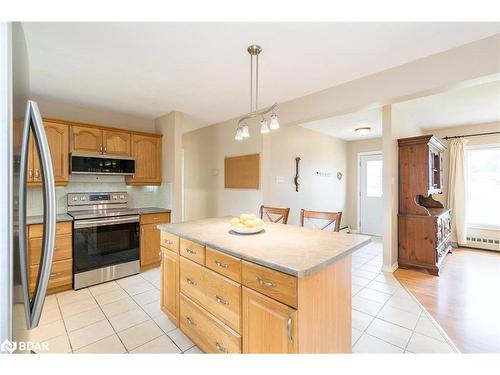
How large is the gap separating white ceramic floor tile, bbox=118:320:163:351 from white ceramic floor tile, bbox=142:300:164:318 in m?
0.13

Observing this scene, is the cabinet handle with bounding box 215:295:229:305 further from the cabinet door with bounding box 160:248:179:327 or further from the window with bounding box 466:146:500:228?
the window with bounding box 466:146:500:228

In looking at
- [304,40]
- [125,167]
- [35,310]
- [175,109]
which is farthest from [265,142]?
[35,310]

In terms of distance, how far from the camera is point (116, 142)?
3240 mm

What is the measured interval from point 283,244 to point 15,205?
128cm

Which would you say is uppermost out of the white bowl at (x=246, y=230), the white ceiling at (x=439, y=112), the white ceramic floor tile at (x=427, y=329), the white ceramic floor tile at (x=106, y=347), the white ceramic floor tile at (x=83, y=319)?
the white ceiling at (x=439, y=112)

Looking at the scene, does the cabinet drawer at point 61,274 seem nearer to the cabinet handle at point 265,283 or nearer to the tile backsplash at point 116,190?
the tile backsplash at point 116,190

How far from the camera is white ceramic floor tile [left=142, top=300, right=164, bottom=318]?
220cm

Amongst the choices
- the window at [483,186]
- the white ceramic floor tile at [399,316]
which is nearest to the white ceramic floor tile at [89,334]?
the white ceramic floor tile at [399,316]

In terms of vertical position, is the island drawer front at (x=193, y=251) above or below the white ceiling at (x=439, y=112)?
below

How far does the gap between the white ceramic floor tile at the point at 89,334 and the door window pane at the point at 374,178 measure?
5774 millimetres

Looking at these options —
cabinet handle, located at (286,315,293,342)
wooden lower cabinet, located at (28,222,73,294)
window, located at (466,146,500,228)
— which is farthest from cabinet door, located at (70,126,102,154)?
window, located at (466,146,500,228)

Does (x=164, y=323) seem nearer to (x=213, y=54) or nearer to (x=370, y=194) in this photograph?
(x=213, y=54)

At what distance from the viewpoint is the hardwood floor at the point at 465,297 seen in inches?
72.5

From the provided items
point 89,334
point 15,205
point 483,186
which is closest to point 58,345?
point 89,334
